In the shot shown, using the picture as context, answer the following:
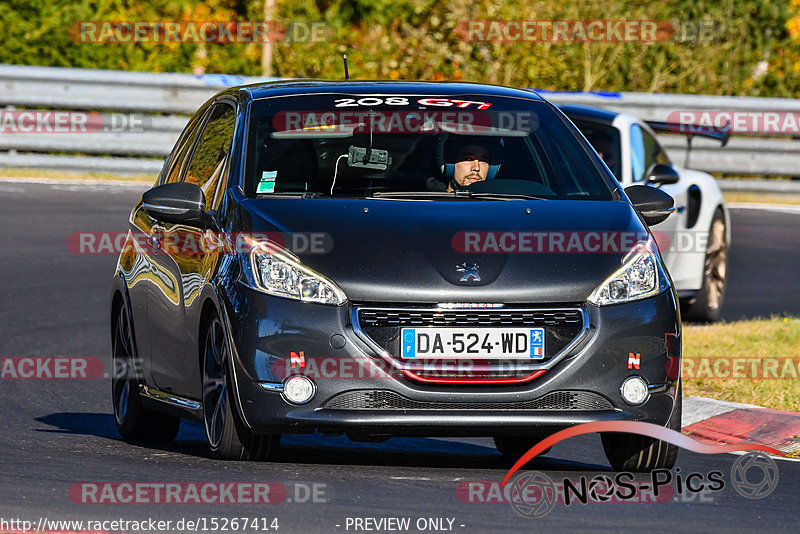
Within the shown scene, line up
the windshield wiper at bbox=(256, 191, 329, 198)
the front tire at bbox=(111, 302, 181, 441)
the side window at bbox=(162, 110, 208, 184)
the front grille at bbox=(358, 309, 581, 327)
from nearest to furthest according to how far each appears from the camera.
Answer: the front grille at bbox=(358, 309, 581, 327) → the windshield wiper at bbox=(256, 191, 329, 198) → the front tire at bbox=(111, 302, 181, 441) → the side window at bbox=(162, 110, 208, 184)

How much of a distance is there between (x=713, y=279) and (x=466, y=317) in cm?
815

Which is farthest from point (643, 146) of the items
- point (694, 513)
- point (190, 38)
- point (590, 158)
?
point (190, 38)

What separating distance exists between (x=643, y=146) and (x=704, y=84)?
11.0 meters

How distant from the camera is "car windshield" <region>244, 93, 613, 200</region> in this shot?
7895mm

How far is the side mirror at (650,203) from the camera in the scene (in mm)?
8086

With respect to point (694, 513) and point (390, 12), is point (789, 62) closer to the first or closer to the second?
point (390, 12)

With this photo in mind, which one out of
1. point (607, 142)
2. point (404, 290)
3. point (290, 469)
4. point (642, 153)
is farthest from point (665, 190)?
point (404, 290)

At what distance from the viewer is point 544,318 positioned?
6.97 metres

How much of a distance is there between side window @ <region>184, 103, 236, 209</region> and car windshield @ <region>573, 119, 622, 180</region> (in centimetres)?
510

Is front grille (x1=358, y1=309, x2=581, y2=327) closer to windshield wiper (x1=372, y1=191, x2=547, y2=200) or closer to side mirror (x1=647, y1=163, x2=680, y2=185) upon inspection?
windshield wiper (x1=372, y1=191, x2=547, y2=200)

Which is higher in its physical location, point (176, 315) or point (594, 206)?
point (594, 206)

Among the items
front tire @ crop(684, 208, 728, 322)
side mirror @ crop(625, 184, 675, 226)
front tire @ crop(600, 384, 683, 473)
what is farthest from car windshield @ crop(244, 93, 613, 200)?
front tire @ crop(684, 208, 728, 322)

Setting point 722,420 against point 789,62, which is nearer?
point 722,420

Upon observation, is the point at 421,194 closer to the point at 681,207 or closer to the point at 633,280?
the point at 633,280
